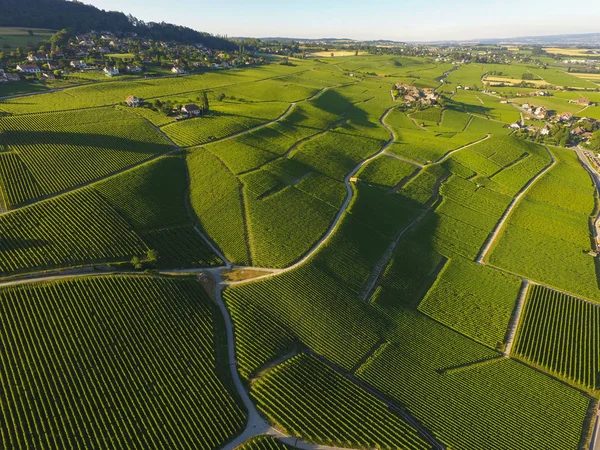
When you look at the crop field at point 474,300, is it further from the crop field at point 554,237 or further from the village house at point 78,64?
the village house at point 78,64

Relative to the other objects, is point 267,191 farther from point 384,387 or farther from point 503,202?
point 503,202

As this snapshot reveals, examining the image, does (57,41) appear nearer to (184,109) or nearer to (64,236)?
(184,109)

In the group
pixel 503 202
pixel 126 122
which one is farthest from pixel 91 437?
pixel 503 202

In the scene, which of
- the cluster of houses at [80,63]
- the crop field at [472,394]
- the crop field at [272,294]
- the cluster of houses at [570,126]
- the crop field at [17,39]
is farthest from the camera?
the crop field at [17,39]

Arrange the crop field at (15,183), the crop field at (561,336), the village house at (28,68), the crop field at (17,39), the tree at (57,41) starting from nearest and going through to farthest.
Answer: the crop field at (561,336), the crop field at (15,183), the village house at (28,68), the crop field at (17,39), the tree at (57,41)

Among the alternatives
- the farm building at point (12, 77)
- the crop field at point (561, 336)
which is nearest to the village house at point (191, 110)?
the farm building at point (12, 77)

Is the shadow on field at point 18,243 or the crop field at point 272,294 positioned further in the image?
the shadow on field at point 18,243

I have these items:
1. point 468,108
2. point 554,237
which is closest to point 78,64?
point 554,237
